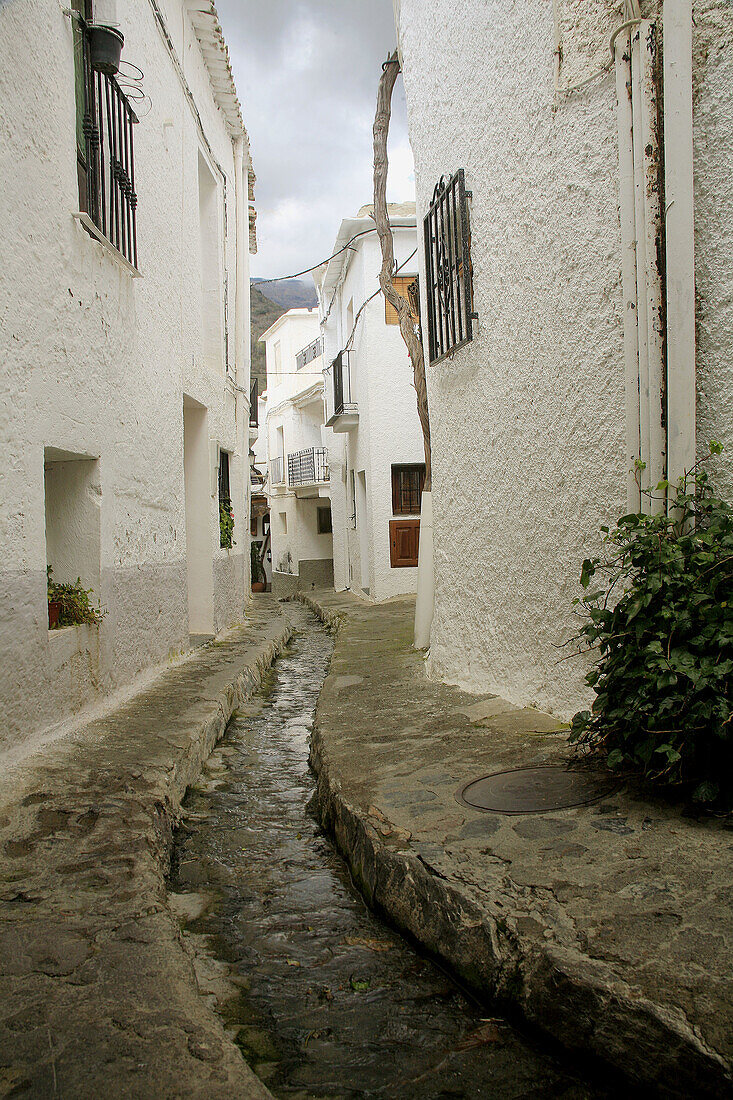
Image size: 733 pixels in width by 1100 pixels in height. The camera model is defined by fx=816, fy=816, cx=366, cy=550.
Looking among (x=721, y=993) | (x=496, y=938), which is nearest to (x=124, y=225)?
(x=496, y=938)

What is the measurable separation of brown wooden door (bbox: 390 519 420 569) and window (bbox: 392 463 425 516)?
0.24m

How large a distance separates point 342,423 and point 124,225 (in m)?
10.7

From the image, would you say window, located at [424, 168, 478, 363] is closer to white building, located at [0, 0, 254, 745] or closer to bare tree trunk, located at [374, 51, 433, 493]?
bare tree trunk, located at [374, 51, 433, 493]

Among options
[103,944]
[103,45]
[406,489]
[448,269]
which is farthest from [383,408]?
[103,944]

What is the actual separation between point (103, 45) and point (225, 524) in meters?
5.39

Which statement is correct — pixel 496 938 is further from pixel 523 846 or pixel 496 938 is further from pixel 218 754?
pixel 218 754

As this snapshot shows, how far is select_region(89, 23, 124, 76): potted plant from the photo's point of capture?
4836mm

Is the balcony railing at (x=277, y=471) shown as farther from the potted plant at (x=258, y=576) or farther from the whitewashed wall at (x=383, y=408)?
the whitewashed wall at (x=383, y=408)

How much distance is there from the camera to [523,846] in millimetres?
2688

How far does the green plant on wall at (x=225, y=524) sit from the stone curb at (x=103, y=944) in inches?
196

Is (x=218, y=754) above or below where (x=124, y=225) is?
below

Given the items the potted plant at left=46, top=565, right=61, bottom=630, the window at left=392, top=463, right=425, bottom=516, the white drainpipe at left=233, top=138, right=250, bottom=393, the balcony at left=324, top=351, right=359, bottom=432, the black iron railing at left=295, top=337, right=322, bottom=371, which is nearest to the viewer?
the potted plant at left=46, top=565, right=61, bottom=630

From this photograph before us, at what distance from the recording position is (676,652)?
109 inches

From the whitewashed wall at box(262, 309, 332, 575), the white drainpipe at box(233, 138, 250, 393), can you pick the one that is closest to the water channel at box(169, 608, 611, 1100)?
the white drainpipe at box(233, 138, 250, 393)
